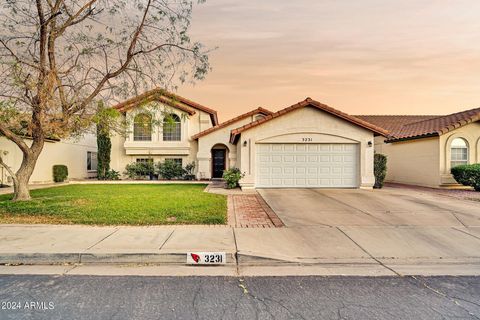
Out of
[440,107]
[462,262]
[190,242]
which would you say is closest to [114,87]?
[190,242]

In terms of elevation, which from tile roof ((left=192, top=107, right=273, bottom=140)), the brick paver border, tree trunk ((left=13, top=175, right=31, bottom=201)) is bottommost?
the brick paver border

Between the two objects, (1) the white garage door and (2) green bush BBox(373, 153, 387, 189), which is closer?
(1) the white garage door

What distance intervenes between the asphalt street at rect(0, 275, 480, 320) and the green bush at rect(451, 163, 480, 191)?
44.6ft

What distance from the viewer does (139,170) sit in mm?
22156

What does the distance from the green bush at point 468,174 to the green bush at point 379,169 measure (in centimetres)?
385

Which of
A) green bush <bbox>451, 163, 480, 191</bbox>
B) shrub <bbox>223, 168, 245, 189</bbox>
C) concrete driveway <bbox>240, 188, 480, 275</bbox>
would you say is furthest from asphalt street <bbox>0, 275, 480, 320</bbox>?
green bush <bbox>451, 163, 480, 191</bbox>

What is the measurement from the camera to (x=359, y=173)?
15.0 m

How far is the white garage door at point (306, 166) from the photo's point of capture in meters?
15.2

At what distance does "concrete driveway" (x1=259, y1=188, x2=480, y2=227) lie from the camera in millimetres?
7582

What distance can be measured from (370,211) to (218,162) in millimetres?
15681

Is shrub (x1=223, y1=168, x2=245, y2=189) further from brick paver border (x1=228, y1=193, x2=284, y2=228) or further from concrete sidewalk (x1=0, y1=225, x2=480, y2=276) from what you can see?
concrete sidewalk (x1=0, y1=225, x2=480, y2=276)

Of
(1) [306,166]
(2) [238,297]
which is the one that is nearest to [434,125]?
(1) [306,166]

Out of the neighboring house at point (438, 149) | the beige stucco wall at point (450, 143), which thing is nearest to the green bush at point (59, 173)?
the neighboring house at point (438, 149)

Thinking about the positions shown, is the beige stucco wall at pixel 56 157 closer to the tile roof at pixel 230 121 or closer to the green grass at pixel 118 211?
the tile roof at pixel 230 121
